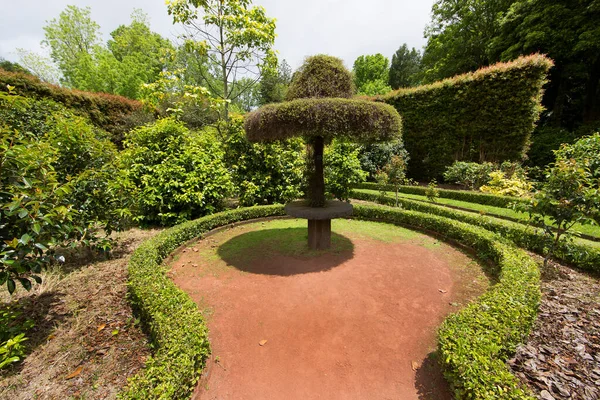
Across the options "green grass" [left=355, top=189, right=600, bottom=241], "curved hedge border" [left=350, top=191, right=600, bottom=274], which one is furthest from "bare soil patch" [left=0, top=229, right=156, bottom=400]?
"green grass" [left=355, top=189, right=600, bottom=241]

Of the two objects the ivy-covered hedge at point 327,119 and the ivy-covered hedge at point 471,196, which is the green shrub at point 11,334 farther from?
the ivy-covered hedge at point 471,196

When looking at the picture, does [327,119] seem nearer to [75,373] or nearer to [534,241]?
[75,373]

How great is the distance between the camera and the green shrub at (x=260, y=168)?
9.06 meters

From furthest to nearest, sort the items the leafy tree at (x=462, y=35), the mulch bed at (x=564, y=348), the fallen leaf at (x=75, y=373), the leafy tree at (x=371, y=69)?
the leafy tree at (x=371, y=69) → the leafy tree at (x=462, y=35) → the fallen leaf at (x=75, y=373) → the mulch bed at (x=564, y=348)

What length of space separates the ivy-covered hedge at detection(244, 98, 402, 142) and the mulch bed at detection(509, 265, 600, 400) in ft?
11.9

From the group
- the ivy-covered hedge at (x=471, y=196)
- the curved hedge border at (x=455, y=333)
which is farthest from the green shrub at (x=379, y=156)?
the curved hedge border at (x=455, y=333)

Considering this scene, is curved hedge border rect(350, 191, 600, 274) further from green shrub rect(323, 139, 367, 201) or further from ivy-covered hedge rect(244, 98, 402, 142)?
ivy-covered hedge rect(244, 98, 402, 142)

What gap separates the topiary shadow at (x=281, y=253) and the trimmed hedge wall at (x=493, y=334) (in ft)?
8.60

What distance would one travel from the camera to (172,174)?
24.2 ft

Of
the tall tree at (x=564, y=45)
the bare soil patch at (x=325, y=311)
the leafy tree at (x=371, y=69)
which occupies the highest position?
the leafy tree at (x=371, y=69)

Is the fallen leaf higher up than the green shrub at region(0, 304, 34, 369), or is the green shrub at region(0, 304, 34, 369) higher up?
the green shrub at region(0, 304, 34, 369)

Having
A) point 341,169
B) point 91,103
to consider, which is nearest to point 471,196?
point 341,169

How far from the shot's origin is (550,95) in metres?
19.2

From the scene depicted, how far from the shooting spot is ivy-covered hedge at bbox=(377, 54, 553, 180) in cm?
1171
